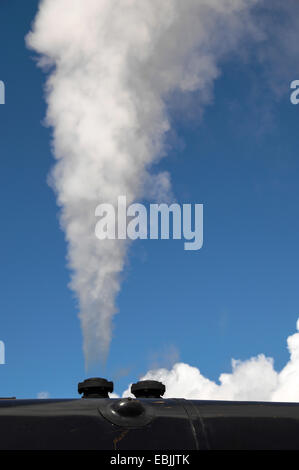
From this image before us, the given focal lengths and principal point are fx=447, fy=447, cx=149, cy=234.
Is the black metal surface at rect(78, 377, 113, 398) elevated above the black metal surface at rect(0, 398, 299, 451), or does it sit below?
above

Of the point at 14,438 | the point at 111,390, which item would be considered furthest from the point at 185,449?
the point at 111,390

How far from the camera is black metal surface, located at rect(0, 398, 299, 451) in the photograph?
4.29m

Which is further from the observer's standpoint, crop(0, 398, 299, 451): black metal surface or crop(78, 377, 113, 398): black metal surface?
crop(78, 377, 113, 398): black metal surface

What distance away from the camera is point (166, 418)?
184 inches

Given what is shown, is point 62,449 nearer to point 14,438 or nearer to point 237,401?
point 14,438

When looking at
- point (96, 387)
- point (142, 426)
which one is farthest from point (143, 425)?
point (96, 387)

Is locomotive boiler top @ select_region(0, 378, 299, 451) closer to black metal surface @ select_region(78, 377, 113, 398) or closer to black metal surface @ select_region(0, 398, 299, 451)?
black metal surface @ select_region(0, 398, 299, 451)

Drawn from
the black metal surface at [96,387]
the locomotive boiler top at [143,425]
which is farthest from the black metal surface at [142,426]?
the black metal surface at [96,387]

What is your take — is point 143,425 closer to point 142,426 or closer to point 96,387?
point 142,426

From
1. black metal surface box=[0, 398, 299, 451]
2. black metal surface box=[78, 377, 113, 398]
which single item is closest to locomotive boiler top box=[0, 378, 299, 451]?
black metal surface box=[0, 398, 299, 451]

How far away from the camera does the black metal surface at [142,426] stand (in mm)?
4285

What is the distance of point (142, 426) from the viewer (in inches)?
177

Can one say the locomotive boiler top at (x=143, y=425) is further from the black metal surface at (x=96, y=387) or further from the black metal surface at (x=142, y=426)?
the black metal surface at (x=96, y=387)
